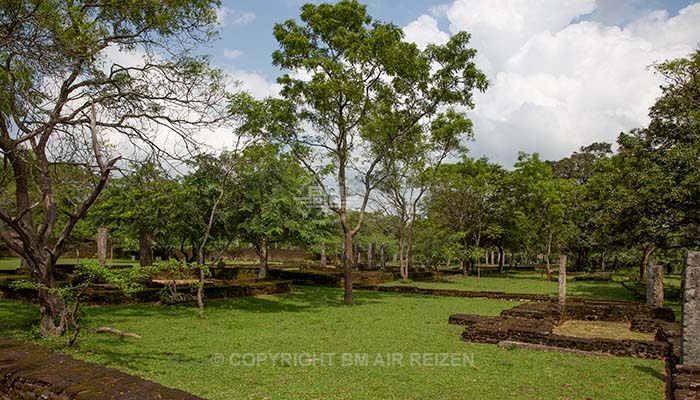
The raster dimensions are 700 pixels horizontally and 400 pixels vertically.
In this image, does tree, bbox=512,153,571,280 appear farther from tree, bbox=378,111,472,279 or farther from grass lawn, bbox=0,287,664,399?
grass lawn, bbox=0,287,664,399

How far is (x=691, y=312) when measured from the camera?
7.31 meters

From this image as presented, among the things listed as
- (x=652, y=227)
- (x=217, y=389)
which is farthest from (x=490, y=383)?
(x=652, y=227)

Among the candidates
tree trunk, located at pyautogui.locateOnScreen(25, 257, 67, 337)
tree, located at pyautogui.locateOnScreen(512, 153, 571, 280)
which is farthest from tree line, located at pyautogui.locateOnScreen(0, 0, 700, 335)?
tree, located at pyautogui.locateOnScreen(512, 153, 571, 280)

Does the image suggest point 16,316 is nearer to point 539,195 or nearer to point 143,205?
point 143,205

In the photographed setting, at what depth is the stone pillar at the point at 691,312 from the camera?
7180 millimetres

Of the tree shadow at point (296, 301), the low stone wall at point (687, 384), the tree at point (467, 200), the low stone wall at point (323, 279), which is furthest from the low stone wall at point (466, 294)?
the low stone wall at point (687, 384)

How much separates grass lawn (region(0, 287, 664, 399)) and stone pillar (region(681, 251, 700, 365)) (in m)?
0.56

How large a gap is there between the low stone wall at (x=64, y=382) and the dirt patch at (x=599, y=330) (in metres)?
9.74

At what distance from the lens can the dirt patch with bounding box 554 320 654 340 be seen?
1095 cm

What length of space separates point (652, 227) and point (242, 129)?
14.6 m

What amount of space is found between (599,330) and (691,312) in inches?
199

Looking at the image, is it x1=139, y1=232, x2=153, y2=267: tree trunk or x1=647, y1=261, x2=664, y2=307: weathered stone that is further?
x1=139, y1=232, x2=153, y2=267: tree trunk

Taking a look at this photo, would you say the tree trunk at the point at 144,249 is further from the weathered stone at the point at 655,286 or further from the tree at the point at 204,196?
the weathered stone at the point at 655,286

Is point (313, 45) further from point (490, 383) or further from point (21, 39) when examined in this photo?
point (490, 383)
